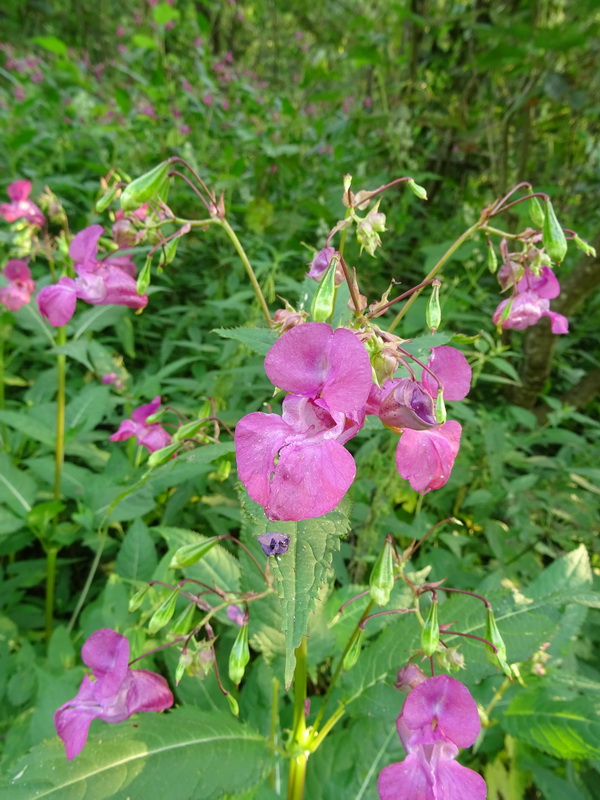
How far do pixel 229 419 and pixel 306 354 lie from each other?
1.33 metres

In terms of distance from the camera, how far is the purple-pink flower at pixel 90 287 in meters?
1.26

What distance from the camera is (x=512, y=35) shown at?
2887 mm

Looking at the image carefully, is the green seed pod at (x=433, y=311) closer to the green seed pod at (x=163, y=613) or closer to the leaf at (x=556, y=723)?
the green seed pod at (x=163, y=613)

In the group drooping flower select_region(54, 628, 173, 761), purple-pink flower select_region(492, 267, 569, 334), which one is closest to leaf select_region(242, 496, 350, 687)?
drooping flower select_region(54, 628, 173, 761)

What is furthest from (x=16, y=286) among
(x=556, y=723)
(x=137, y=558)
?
(x=556, y=723)

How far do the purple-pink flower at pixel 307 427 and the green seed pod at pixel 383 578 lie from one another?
274mm

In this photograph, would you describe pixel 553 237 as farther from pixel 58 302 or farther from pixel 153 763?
pixel 153 763

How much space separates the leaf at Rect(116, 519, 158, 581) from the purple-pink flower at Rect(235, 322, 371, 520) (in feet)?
4.16

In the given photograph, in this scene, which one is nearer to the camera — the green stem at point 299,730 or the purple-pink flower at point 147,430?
the green stem at point 299,730

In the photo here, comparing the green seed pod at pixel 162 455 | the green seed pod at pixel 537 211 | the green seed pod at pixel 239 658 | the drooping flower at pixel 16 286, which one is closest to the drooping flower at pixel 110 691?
the green seed pod at pixel 239 658

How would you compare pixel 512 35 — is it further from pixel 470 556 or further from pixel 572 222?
pixel 470 556

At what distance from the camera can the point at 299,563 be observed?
27.9 inches

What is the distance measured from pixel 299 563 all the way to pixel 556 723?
A: 108 centimetres

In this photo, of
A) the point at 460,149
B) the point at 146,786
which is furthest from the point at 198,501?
the point at 460,149
